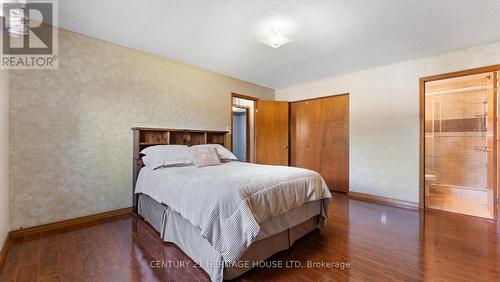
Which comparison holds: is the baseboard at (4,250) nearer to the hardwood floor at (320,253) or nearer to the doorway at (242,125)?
the hardwood floor at (320,253)

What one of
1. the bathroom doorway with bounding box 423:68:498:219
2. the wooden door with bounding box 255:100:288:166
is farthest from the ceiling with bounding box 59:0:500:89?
the bathroom doorway with bounding box 423:68:498:219

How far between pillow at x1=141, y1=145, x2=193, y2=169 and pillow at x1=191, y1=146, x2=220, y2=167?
8cm

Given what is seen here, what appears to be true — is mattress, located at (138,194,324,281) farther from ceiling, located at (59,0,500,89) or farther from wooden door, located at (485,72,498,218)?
wooden door, located at (485,72,498,218)

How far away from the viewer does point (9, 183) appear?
2160 millimetres

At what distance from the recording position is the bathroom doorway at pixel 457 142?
4141 millimetres

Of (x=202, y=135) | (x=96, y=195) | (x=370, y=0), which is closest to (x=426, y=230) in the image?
(x=370, y=0)

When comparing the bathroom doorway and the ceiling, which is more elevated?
the ceiling

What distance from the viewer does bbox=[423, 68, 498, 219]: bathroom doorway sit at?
4141 millimetres

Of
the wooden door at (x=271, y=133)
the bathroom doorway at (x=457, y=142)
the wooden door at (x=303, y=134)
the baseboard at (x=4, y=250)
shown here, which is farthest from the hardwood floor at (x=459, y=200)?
the baseboard at (x=4, y=250)

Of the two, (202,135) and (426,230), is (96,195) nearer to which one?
(202,135)

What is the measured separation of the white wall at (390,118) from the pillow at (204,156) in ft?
9.14

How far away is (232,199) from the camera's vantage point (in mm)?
1525

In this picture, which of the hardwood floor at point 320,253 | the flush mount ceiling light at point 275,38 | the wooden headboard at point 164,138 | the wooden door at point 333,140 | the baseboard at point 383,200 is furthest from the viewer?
the wooden door at point 333,140

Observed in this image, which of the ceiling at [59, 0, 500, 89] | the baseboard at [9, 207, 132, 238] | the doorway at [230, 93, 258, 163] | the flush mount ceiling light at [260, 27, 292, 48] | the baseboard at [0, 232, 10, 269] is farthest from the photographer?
the doorway at [230, 93, 258, 163]
